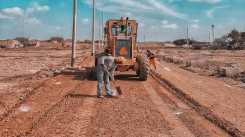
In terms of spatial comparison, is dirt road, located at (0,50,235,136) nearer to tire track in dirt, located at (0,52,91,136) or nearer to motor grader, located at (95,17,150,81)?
tire track in dirt, located at (0,52,91,136)

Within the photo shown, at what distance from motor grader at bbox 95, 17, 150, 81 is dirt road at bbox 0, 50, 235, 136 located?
244 centimetres

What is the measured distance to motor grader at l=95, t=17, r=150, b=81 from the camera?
1011 cm

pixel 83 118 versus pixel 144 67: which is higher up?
pixel 144 67

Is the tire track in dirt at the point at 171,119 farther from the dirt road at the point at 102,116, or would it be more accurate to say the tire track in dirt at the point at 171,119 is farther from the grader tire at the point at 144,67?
the grader tire at the point at 144,67

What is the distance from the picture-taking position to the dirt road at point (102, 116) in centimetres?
451

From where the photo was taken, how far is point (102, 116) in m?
5.38

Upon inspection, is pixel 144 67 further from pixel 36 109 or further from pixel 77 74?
pixel 36 109

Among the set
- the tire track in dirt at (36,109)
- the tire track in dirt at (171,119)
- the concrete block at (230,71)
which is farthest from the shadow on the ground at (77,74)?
the concrete block at (230,71)

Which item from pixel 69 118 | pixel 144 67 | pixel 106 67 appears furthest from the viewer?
pixel 144 67

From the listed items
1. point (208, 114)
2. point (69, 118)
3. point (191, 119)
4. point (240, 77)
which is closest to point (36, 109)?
point (69, 118)

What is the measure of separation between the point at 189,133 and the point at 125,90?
4.16 meters

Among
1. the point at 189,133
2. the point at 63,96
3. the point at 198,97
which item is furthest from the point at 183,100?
the point at 63,96

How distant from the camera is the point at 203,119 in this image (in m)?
5.36

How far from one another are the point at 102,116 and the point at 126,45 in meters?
5.59
